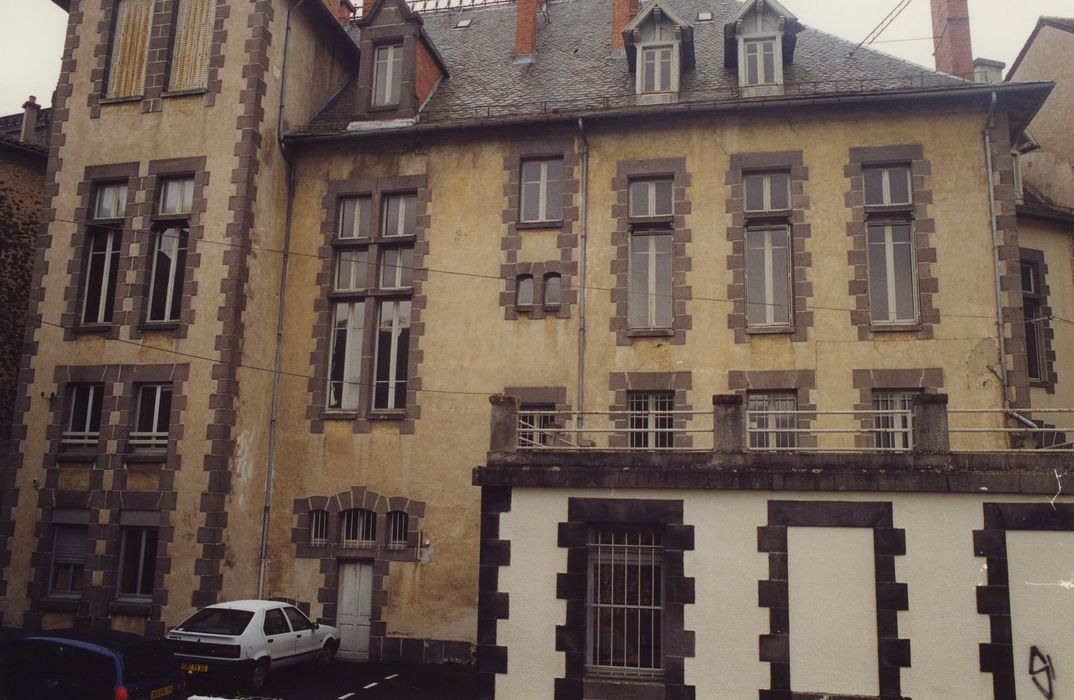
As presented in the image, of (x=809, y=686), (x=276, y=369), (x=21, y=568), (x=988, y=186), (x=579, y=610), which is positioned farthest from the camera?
(x=276, y=369)

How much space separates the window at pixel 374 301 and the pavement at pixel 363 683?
5452 millimetres

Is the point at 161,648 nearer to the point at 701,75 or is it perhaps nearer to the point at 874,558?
the point at 874,558

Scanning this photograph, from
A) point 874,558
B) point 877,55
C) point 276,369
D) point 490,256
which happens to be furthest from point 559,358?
point 877,55

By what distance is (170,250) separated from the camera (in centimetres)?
1989

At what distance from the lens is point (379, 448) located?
63.1ft

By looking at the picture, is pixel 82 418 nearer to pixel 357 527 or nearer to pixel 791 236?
pixel 357 527

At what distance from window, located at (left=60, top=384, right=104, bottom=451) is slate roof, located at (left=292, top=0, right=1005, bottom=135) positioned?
24.4 feet

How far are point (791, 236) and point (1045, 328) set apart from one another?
323 inches

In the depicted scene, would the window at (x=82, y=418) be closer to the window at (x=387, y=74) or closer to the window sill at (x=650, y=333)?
the window at (x=387, y=74)

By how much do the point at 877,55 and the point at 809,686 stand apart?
14.4 m

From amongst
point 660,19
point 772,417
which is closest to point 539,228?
point 660,19

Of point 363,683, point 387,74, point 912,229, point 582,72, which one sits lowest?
point 363,683

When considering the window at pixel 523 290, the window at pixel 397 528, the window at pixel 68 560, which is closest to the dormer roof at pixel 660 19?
the window at pixel 523 290

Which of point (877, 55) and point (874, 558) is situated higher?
point (877, 55)
